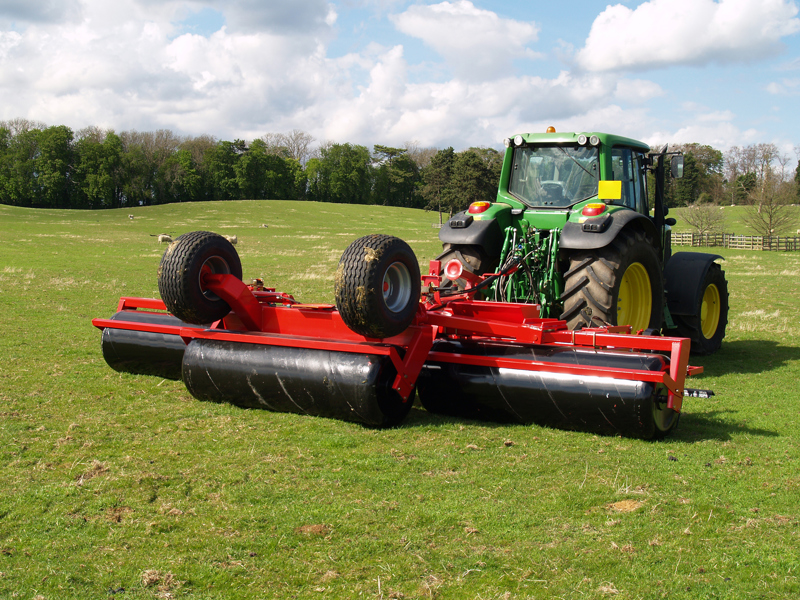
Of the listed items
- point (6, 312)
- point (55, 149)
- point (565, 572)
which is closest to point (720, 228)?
point (6, 312)

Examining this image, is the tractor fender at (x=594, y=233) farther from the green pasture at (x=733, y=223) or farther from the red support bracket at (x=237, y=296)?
the green pasture at (x=733, y=223)

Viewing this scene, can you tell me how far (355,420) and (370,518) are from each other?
1.82m

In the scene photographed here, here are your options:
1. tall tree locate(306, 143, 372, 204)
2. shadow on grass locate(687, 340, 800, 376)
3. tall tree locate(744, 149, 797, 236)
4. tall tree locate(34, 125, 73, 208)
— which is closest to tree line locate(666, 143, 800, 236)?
tall tree locate(744, 149, 797, 236)

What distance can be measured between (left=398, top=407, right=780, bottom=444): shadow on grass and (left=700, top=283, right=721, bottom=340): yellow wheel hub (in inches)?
153

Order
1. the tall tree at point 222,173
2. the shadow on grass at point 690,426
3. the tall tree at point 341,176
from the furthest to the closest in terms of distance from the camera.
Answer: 1. the tall tree at point 341,176
2. the tall tree at point 222,173
3. the shadow on grass at point 690,426

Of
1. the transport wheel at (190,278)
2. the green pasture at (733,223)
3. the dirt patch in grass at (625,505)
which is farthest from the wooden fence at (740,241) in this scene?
the dirt patch in grass at (625,505)

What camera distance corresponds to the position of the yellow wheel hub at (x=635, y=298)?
736cm

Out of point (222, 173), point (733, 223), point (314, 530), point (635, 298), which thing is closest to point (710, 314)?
point (635, 298)

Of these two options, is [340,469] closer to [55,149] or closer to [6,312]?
Answer: [6,312]

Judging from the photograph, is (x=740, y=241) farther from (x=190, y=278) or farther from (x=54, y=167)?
(x=54, y=167)

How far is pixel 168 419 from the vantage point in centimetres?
580

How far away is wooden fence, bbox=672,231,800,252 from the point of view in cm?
4488

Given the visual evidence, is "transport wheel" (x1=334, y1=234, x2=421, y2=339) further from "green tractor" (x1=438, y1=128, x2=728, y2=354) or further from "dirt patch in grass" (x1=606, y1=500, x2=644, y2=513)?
"dirt patch in grass" (x1=606, y1=500, x2=644, y2=513)

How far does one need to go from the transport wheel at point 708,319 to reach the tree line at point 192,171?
2087 inches
